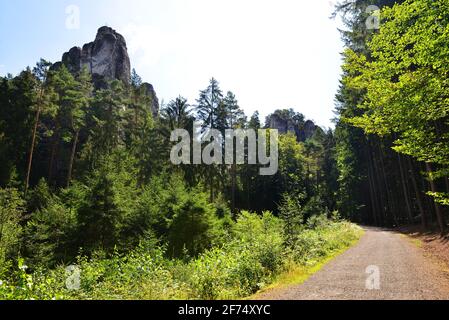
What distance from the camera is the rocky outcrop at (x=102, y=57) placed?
71.2 meters

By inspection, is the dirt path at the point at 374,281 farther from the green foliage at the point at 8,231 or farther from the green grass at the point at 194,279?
the green foliage at the point at 8,231

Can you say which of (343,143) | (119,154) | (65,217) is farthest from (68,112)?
(343,143)

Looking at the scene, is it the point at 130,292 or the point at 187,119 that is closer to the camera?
the point at 130,292

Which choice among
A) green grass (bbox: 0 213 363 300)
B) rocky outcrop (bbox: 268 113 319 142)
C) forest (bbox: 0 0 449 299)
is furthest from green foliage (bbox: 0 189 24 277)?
rocky outcrop (bbox: 268 113 319 142)

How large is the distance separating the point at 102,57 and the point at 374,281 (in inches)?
2918

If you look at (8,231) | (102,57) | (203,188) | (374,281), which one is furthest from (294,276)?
(102,57)

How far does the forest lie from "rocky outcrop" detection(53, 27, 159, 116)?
1590 centimetres

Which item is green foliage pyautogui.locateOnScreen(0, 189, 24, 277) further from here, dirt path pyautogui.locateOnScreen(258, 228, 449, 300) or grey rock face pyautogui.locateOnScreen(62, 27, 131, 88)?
grey rock face pyautogui.locateOnScreen(62, 27, 131, 88)

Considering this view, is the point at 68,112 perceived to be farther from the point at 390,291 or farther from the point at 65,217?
the point at 390,291

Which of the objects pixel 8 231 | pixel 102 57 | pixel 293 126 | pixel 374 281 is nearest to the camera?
pixel 374 281

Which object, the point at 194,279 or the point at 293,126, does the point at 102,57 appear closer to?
the point at 293,126

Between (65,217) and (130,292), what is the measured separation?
15917 mm

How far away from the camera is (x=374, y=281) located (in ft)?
31.3
